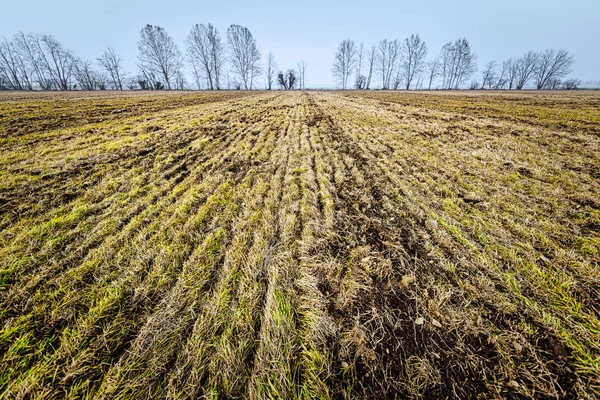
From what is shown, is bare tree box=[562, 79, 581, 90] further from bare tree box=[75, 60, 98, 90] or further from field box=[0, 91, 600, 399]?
bare tree box=[75, 60, 98, 90]

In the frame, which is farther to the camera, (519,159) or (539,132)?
(539,132)

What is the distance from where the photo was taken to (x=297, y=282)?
2275mm

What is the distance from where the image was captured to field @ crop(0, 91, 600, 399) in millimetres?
1554

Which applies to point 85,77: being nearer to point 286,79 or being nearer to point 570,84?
point 286,79

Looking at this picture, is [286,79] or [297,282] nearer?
[297,282]

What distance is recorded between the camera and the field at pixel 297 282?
1554mm

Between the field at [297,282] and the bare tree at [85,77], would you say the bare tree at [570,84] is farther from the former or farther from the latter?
the bare tree at [85,77]

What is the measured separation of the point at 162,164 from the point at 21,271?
3412 millimetres

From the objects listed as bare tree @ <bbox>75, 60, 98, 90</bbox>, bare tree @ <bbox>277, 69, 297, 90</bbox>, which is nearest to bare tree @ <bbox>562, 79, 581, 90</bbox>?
bare tree @ <bbox>277, 69, 297, 90</bbox>

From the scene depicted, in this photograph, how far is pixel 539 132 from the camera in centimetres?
774

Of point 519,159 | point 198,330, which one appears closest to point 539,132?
point 519,159

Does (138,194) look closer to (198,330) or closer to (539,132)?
(198,330)

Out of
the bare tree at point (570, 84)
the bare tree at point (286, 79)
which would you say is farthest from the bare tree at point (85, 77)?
the bare tree at point (570, 84)

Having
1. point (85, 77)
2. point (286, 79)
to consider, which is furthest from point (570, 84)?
point (85, 77)
